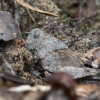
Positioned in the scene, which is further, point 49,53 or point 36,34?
point 36,34

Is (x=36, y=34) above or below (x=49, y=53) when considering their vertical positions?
above

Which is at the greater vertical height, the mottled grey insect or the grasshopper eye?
the grasshopper eye

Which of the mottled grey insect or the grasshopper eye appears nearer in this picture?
the mottled grey insect

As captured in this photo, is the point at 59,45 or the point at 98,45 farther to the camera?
the point at 98,45

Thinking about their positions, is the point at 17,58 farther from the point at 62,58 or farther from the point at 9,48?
the point at 62,58

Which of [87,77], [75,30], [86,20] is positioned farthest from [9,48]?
[86,20]

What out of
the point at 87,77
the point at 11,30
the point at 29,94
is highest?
the point at 11,30

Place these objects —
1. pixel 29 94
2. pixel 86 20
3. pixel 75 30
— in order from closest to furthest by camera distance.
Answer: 1. pixel 29 94
2. pixel 75 30
3. pixel 86 20

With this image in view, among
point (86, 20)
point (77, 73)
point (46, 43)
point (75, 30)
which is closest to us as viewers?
point (77, 73)

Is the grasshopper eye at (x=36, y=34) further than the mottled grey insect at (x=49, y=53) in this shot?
Yes

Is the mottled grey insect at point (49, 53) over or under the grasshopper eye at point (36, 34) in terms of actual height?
under

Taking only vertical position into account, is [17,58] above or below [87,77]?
above
